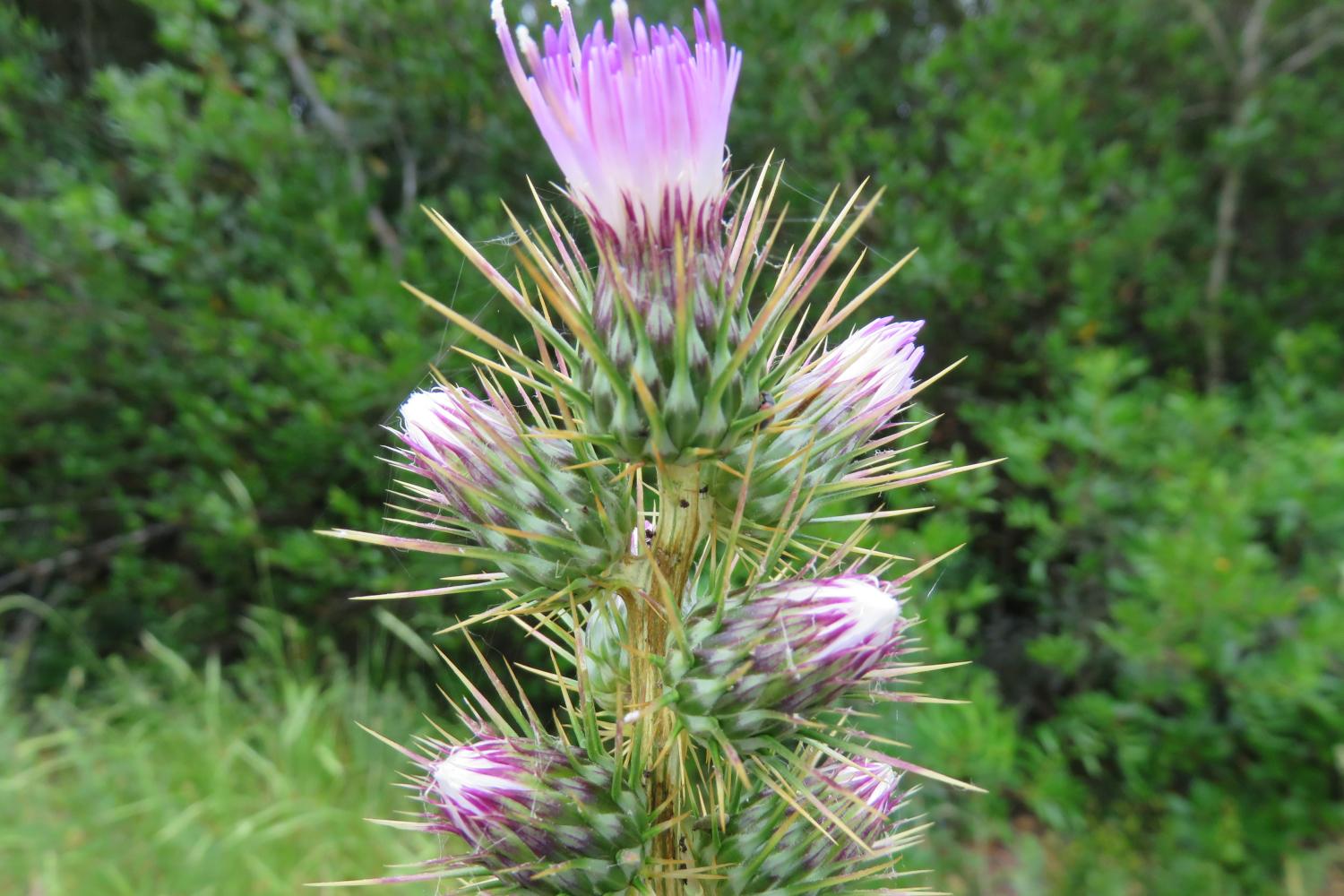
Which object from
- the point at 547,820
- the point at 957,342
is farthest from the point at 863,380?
the point at 957,342

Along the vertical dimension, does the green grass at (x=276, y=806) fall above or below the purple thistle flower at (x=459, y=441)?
below

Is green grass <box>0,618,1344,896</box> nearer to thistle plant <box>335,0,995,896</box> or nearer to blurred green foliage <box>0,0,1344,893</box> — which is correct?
blurred green foliage <box>0,0,1344,893</box>

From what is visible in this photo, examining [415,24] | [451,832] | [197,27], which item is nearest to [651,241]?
[451,832]

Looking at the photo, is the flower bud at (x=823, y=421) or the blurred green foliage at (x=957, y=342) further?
the blurred green foliage at (x=957, y=342)

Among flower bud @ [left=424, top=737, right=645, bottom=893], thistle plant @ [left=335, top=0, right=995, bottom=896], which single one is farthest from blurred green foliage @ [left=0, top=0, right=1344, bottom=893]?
flower bud @ [left=424, top=737, right=645, bottom=893]

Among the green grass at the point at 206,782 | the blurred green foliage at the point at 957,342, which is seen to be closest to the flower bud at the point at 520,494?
the blurred green foliage at the point at 957,342

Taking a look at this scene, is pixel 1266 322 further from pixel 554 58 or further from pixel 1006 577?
pixel 554 58

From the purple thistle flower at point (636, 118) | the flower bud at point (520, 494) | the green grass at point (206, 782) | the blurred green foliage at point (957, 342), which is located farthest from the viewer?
the green grass at point (206, 782)

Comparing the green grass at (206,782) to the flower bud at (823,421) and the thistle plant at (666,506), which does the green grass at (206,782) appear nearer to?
the thistle plant at (666,506)
